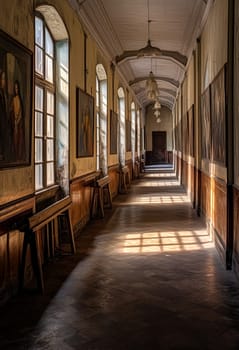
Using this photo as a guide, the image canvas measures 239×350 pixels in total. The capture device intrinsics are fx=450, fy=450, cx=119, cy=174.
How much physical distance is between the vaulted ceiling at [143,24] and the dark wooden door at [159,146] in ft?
83.9

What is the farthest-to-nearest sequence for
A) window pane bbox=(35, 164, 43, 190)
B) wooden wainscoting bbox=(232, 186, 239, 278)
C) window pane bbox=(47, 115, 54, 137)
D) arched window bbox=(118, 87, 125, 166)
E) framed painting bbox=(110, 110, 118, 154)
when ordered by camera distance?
arched window bbox=(118, 87, 125, 166) < framed painting bbox=(110, 110, 118, 154) < window pane bbox=(47, 115, 54, 137) < window pane bbox=(35, 164, 43, 190) < wooden wainscoting bbox=(232, 186, 239, 278)

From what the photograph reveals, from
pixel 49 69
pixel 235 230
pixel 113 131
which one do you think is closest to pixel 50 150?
pixel 49 69

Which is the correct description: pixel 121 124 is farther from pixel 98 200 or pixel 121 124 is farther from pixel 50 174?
pixel 50 174

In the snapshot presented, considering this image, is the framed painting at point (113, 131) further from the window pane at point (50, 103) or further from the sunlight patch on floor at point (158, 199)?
the window pane at point (50, 103)

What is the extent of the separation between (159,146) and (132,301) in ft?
123

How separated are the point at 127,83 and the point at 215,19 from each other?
1332 centimetres

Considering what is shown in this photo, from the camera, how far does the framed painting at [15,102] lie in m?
4.98

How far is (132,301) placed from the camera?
5262 millimetres

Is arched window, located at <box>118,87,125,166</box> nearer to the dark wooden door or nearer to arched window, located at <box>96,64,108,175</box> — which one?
arched window, located at <box>96,64,108,175</box>

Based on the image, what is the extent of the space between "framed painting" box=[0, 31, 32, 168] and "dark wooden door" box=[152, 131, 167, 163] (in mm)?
36547

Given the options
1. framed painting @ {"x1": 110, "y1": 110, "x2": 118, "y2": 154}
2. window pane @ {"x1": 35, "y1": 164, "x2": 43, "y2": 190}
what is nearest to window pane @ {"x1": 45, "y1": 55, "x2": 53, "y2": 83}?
window pane @ {"x1": 35, "y1": 164, "x2": 43, "y2": 190}

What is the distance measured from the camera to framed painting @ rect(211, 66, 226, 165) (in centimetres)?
712

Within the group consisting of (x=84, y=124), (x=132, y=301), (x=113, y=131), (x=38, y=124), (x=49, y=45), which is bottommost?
(x=132, y=301)

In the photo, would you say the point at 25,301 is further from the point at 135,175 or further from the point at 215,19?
the point at 135,175
